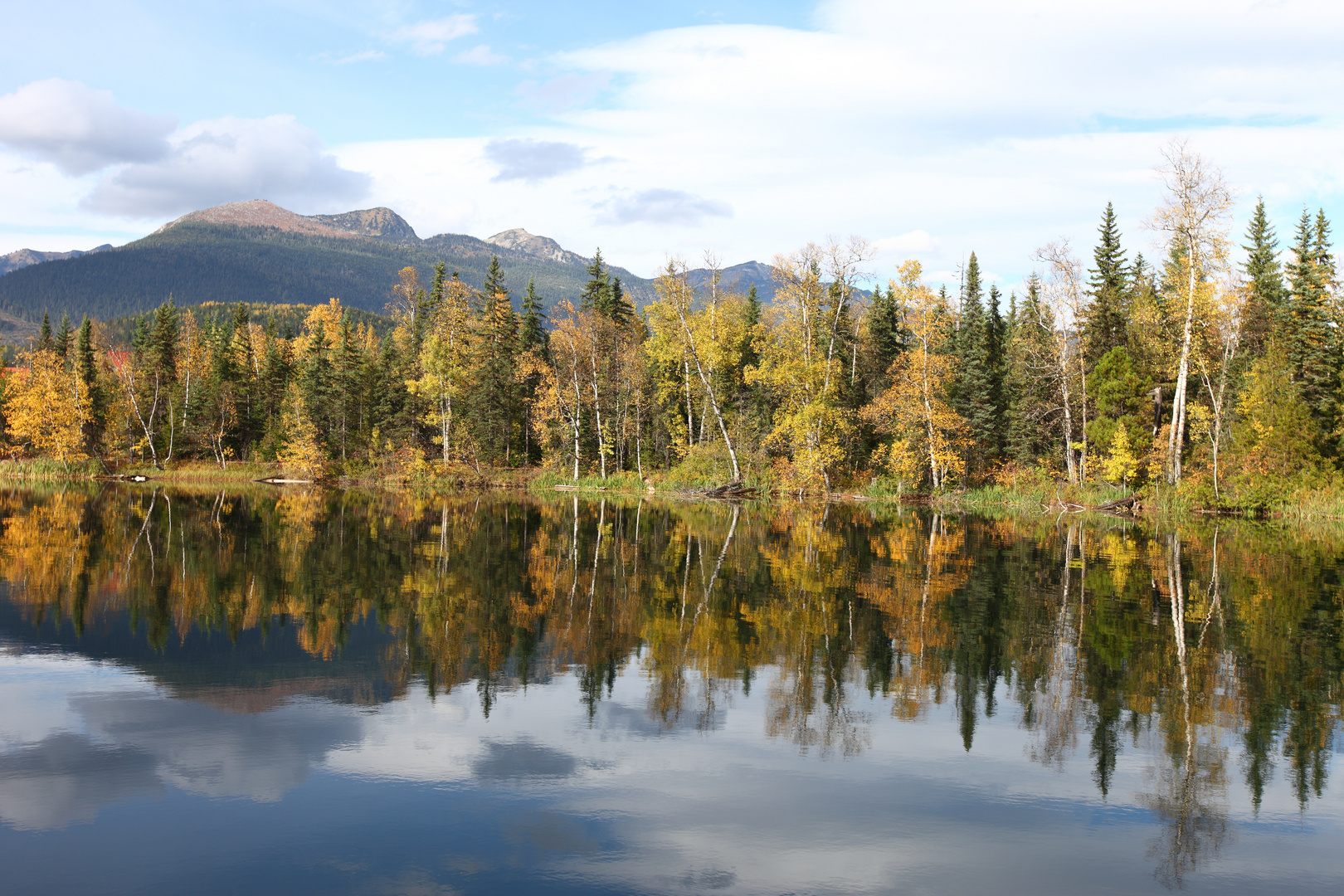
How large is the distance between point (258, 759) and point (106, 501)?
1663 inches

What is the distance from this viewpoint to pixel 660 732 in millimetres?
9719

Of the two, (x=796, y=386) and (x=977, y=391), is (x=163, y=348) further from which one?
(x=977, y=391)

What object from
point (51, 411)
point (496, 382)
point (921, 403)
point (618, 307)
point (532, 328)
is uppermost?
point (618, 307)

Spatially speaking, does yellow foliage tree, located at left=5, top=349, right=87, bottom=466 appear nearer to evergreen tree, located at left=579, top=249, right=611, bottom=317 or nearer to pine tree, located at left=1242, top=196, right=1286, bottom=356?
evergreen tree, located at left=579, top=249, right=611, bottom=317

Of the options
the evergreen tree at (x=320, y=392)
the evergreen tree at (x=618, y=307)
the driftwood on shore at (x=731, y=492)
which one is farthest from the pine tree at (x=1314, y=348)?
the evergreen tree at (x=320, y=392)

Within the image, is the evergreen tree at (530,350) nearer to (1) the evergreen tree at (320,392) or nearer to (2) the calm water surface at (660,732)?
(1) the evergreen tree at (320,392)

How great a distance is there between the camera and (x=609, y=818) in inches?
A: 293

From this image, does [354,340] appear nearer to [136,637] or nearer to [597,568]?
[597,568]

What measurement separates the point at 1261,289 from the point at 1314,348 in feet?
44.8

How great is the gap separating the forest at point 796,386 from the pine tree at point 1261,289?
190 millimetres

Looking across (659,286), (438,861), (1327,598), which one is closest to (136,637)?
(438,861)

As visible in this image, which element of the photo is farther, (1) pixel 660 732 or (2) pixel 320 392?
(2) pixel 320 392

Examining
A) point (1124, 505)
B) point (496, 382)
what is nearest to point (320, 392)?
point (496, 382)

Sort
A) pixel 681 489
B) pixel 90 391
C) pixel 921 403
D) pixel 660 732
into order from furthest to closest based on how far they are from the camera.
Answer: pixel 90 391 → pixel 681 489 → pixel 921 403 → pixel 660 732
